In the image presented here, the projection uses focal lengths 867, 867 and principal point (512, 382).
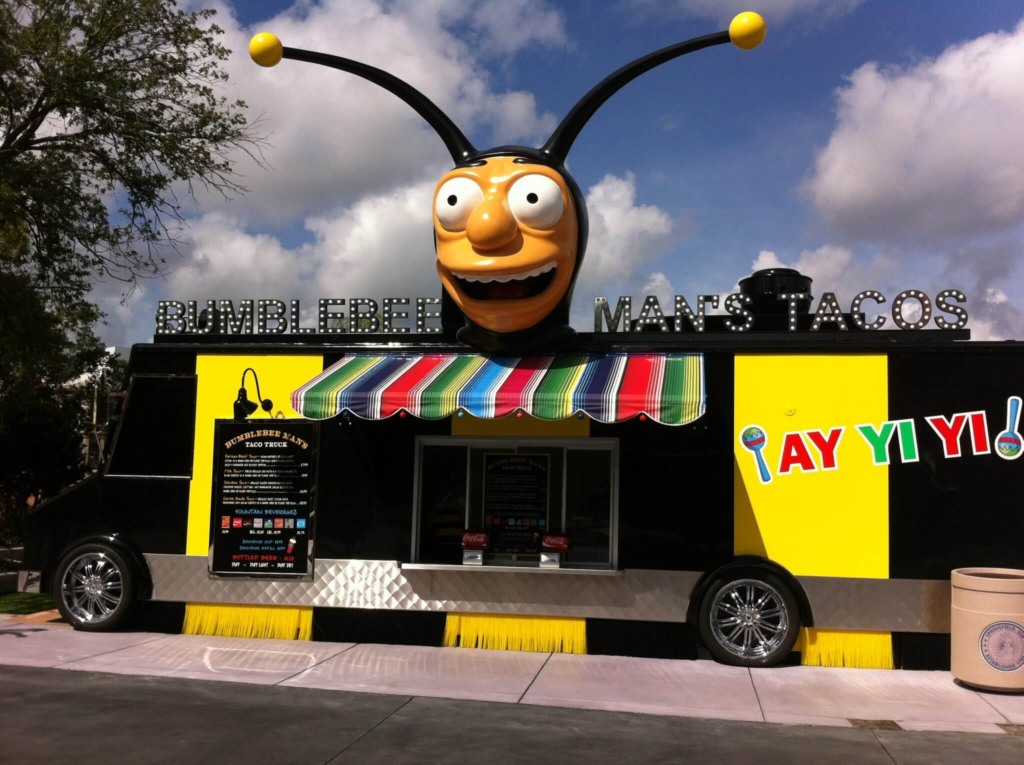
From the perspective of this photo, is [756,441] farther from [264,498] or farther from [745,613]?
[264,498]

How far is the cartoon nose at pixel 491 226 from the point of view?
26.2 ft

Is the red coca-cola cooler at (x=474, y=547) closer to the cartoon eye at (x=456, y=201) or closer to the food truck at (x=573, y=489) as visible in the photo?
the food truck at (x=573, y=489)

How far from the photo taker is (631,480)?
834cm

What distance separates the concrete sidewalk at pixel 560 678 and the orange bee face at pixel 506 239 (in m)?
3.28

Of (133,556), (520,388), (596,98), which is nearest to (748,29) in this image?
(596,98)

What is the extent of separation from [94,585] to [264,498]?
196cm

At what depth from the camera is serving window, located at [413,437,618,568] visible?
27.8ft

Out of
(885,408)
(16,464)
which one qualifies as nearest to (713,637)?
(885,408)

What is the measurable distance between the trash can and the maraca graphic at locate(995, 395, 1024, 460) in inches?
46.7

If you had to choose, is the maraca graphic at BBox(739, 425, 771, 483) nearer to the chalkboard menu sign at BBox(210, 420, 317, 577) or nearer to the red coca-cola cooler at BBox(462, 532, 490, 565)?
the red coca-cola cooler at BBox(462, 532, 490, 565)

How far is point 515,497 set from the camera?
866 centimetres

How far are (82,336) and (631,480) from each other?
9.74 metres

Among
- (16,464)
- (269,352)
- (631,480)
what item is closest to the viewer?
(631,480)

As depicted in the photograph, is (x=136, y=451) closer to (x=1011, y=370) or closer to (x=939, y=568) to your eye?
(x=939, y=568)
